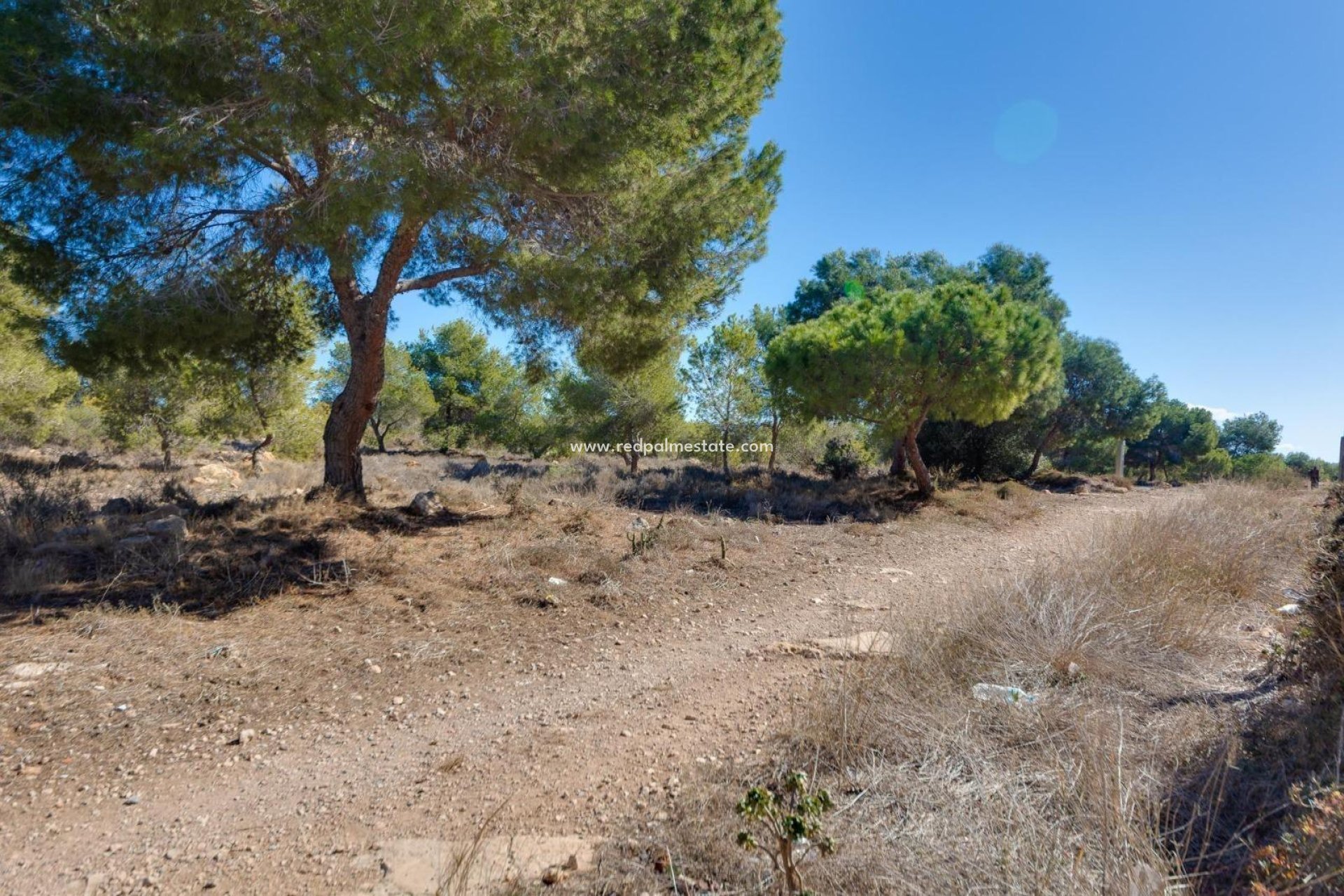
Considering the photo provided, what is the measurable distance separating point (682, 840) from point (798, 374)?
440 inches

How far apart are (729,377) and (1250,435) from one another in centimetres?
5388

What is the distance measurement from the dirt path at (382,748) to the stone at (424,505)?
324 cm

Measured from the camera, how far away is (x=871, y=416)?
39.5 feet

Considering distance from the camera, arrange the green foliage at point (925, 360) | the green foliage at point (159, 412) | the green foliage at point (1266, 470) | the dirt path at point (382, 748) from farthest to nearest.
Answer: the green foliage at point (1266, 470) < the green foliage at point (159, 412) < the green foliage at point (925, 360) < the dirt path at point (382, 748)

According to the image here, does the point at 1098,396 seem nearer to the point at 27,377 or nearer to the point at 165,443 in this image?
the point at 165,443

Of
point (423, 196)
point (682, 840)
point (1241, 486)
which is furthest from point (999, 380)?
point (682, 840)

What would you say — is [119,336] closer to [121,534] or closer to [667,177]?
[121,534]

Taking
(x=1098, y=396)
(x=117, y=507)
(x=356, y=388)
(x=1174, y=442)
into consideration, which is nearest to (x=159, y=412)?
(x=117, y=507)

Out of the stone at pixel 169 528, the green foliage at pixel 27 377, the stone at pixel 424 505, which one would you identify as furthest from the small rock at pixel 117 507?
the stone at pixel 424 505

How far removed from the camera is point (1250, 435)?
4809 cm

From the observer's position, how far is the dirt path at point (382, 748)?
2287 millimetres

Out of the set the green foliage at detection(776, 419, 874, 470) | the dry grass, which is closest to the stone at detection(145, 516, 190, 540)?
the dry grass

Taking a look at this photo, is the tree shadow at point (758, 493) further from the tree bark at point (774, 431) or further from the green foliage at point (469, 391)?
the green foliage at point (469, 391)

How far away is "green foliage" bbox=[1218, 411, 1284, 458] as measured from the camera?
4753 cm
